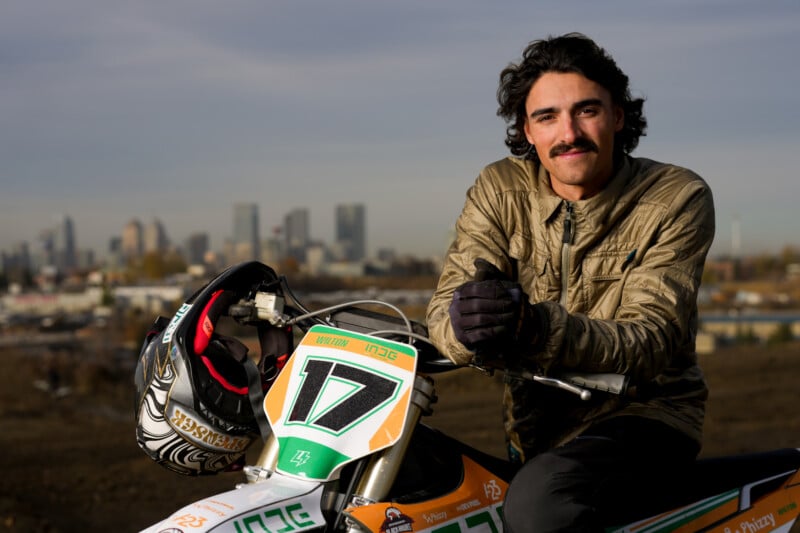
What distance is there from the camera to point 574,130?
10.8 feet

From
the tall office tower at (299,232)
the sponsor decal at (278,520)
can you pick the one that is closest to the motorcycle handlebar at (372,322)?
the sponsor decal at (278,520)

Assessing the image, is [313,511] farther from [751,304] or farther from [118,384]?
[751,304]

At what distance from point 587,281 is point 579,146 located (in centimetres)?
47

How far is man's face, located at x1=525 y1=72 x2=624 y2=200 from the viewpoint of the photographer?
10.9ft

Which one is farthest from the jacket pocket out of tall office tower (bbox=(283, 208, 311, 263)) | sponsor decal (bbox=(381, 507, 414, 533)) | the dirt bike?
tall office tower (bbox=(283, 208, 311, 263))

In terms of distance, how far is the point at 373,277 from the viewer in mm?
80250

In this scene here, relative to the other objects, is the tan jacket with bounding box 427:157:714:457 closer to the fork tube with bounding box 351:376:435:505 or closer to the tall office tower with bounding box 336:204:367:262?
the fork tube with bounding box 351:376:435:505

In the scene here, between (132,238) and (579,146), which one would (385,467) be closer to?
(579,146)

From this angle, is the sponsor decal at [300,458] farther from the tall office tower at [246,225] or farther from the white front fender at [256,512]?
the tall office tower at [246,225]

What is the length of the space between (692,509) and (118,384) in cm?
1627

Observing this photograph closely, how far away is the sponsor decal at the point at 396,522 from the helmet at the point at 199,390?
1.84 feet

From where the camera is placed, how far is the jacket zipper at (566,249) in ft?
11.0

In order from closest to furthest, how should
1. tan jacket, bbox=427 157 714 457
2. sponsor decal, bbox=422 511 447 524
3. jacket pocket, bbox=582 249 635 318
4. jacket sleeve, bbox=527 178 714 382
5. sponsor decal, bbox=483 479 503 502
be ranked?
sponsor decal, bbox=422 511 447 524 → jacket sleeve, bbox=527 178 714 382 → sponsor decal, bbox=483 479 503 502 → tan jacket, bbox=427 157 714 457 → jacket pocket, bbox=582 249 635 318

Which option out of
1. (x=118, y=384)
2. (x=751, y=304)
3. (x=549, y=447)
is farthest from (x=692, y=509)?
(x=751, y=304)
